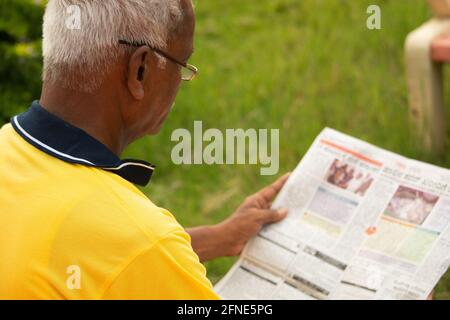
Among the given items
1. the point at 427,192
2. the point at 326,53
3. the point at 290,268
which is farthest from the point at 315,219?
the point at 326,53

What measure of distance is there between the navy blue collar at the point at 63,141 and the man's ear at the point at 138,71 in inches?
5.6

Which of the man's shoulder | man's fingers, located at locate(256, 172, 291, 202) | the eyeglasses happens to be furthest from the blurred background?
the man's shoulder

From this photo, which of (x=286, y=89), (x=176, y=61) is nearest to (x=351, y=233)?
(x=176, y=61)

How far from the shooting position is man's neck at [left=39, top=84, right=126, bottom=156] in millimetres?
1738

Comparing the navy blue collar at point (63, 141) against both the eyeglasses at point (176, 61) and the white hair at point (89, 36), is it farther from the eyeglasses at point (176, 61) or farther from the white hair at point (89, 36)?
the eyeglasses at point (176, 61)

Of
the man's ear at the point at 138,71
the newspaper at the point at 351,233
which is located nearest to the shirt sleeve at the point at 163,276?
the man's ear at the point at 138,71

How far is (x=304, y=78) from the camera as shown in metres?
4.57

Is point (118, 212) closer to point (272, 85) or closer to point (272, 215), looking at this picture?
point (272, 215)

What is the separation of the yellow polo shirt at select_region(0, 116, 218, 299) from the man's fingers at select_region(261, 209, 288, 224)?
0.93 m

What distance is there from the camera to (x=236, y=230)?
256cm

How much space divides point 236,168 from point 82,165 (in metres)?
2.43

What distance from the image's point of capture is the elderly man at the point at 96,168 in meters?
1.57

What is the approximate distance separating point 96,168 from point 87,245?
180mm

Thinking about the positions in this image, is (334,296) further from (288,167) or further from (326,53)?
(326,53)
